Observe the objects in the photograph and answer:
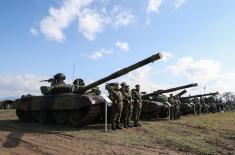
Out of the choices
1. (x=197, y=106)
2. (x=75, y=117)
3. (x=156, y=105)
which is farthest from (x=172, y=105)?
(x=197, y=106)

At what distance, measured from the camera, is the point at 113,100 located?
17.3 meters

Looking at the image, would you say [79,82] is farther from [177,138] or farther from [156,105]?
[177,138]

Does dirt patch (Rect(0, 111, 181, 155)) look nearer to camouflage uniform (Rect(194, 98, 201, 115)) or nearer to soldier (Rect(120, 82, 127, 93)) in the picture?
soldier (Rect(120, 82, 127, 93))

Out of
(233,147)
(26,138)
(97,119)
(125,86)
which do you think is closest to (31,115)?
(97,119)

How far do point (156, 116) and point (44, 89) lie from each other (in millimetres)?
7895

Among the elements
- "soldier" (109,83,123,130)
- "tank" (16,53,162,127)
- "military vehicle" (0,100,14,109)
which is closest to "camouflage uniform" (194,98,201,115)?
"tank" (16,53,162,127)

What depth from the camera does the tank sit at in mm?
18266

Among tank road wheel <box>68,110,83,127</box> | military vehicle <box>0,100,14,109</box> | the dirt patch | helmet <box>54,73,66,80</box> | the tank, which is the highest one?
helmet <box>54,73,66,80</box>

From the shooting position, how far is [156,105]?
2569cm

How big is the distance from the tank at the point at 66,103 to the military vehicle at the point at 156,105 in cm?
526

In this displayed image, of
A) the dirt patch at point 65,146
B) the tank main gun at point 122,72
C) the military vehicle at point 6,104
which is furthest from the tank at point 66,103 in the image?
the military vehicle at point 6,104

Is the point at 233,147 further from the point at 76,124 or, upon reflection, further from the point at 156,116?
the point at 156,116

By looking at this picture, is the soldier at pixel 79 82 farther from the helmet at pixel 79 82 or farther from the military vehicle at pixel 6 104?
the military vehicle at pixel 6 104

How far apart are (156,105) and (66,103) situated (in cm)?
808
